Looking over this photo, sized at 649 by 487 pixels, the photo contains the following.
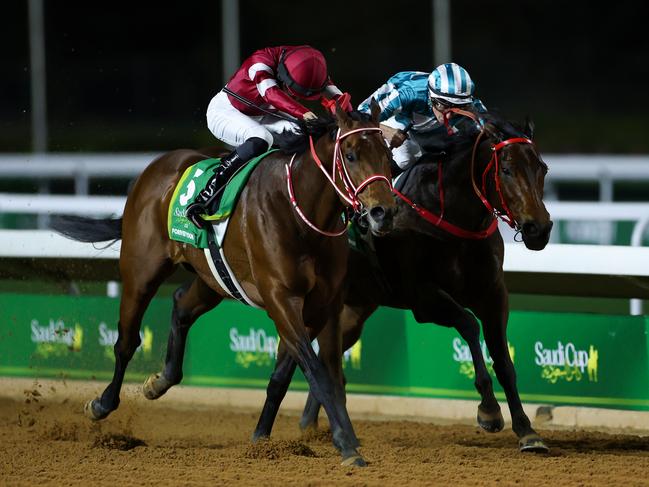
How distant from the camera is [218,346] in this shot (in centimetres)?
809

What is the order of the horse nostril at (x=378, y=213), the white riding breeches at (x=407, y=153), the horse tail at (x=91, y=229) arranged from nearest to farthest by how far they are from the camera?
the horse nostril at (x=378, y=213)
the white riding breeches at (x=407, y=153)
the horse tail at (x=91, y=229)

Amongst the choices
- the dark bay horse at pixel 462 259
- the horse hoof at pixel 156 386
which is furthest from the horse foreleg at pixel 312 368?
the horse hoof at pixel 156 386

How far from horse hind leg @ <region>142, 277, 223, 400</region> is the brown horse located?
24cm

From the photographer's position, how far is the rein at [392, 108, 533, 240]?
592cm

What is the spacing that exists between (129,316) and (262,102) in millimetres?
1376

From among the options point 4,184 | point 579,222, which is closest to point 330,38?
point 4,184

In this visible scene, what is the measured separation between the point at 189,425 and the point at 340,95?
230cm

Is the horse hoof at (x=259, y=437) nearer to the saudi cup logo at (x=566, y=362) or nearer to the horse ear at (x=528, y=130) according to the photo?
the saudi cup logo at (x=566, y=362)

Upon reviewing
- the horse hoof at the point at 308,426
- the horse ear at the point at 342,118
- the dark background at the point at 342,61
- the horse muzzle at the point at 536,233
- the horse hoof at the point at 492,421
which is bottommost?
the horse hoof at the point at 308,426

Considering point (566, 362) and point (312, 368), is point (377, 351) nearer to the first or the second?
point (566, 362)

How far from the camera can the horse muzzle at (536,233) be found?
572 centimetres

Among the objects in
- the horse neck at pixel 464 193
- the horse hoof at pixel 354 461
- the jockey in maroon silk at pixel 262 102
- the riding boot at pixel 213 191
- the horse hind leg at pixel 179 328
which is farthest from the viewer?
the horse hind leg at pixel 179 328

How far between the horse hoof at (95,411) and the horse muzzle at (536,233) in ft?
8.25

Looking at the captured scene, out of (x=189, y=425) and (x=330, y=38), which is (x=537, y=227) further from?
(x=330, y=38)
